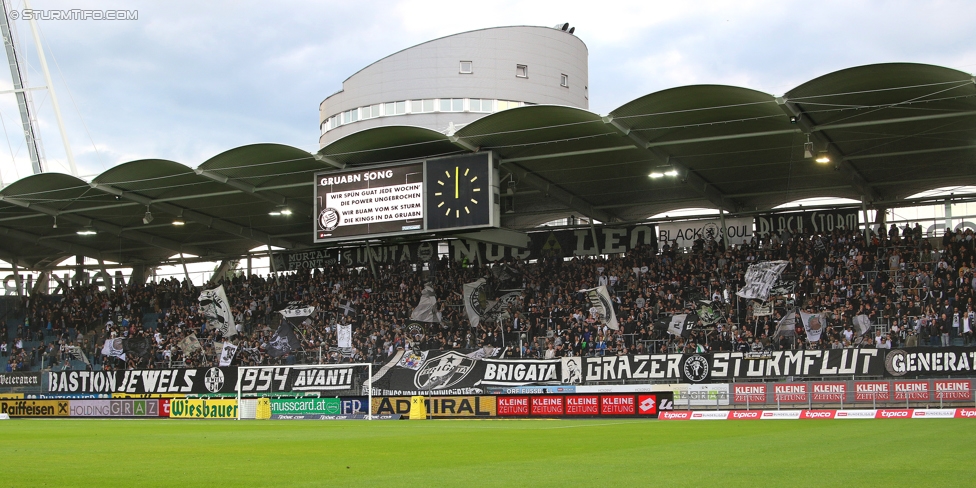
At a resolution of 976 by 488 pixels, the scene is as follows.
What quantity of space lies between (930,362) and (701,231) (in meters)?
14.6

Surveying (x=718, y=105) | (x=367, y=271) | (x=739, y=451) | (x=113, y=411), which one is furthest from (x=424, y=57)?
(x=739, y=451)

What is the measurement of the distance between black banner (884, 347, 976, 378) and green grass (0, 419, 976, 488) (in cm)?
1006

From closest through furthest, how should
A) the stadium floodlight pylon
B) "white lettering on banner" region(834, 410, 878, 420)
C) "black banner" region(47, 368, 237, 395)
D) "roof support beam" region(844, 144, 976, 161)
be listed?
"white lettering on banner" region(834, 410, 878, 420) < "roof support beam" region(844, 144, 976, 161) < the stadium floodlight pylon < "black banner" region(47, 368, 237, 395)

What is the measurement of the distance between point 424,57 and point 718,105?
4222cm

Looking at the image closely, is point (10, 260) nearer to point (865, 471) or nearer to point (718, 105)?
point (718, 105)

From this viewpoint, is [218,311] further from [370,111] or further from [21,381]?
[370,111]

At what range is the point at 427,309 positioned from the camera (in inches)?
1592

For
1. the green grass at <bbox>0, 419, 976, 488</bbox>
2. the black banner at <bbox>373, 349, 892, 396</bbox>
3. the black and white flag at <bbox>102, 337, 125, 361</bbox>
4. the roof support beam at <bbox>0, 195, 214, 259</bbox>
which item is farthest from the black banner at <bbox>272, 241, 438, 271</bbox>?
the green grass at <bbox>0, 419, 976, 488</bbox>

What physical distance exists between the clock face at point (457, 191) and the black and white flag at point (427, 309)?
844 cm

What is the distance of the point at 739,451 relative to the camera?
1312 centimetres

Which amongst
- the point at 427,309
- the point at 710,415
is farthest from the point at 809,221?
the point at 427,309

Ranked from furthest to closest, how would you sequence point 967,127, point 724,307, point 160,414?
point 160,414
point 724,307
point 967,127

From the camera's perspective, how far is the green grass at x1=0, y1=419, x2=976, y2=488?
30.9ft

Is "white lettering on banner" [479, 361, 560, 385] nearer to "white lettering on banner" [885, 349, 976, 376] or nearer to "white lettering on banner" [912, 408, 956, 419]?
"white lettering on banner" [885, 349, 976, 376]
